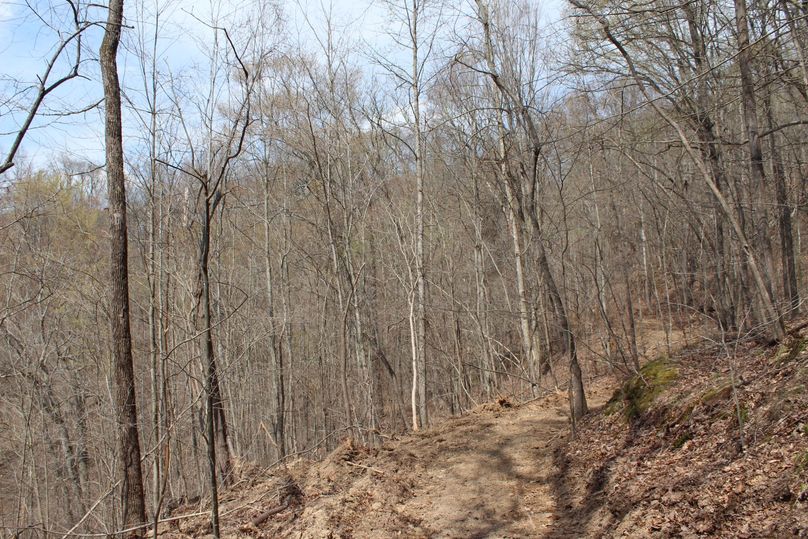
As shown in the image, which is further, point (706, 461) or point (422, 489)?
point (422, 489)

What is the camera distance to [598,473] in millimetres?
6316

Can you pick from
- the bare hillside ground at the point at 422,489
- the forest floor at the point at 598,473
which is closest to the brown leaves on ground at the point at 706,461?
the forest floor at the point at 598,473

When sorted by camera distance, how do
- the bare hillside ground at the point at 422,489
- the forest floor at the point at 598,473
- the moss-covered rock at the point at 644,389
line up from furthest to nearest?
the moss-covered rock at the point at 644,389 < the bare hillside ground at the point at 422,489 < the forest floor at the point at 598,473

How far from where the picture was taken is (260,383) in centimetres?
1962

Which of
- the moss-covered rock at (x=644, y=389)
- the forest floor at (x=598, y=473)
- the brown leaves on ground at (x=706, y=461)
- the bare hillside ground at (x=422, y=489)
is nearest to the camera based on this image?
the brown leaves on ground at (x=706, y=461)

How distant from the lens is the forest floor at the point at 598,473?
14.5ft

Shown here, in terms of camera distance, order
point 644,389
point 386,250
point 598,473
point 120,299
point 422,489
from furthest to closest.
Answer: point 386,250 < point 422,489 < point 644,389 < point 120,299 < point 598,473

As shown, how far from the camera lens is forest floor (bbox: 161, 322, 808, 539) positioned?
174 inches

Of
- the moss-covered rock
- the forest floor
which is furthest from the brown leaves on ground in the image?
the moss-covered rock

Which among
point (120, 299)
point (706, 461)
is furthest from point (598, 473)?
point (120, 299)

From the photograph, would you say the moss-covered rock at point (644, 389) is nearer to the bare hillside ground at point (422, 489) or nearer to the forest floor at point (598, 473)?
the forest floor at point (598, 473)

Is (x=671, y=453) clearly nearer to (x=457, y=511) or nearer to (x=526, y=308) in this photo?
(x=457, y=511)

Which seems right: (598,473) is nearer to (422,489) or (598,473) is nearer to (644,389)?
(644,389)

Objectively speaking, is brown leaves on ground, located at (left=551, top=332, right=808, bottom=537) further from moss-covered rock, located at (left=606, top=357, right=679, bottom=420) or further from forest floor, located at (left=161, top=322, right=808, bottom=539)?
moss-covered rock, located at (left=606, top=357, right=679, bottom=420)
